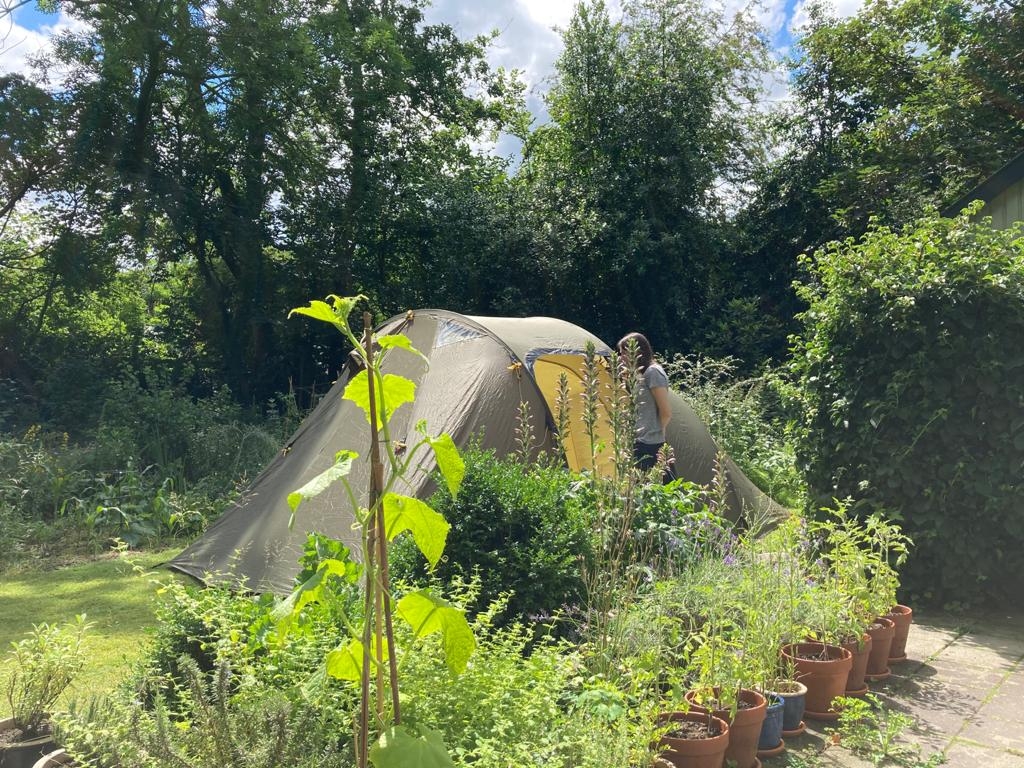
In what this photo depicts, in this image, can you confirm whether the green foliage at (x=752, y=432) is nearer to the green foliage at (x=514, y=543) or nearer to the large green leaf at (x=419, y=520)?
the green foliage at (x=514, y=543)

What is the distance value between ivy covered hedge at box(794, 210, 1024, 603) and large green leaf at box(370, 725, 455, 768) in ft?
12.8

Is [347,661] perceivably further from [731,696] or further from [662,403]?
[662,403]

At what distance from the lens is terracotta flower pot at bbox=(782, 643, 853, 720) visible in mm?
3135

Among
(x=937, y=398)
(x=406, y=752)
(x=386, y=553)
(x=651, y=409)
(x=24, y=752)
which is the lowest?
(x=24, y=752)

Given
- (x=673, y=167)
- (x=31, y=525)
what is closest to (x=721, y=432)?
(x=673, y=167)

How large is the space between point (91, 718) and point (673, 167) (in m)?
11.6

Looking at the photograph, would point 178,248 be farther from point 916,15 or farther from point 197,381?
point 916,15

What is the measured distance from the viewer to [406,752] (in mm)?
1363

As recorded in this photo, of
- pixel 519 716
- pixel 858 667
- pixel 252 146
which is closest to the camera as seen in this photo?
pixel 519 716

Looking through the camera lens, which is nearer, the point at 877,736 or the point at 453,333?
the point at 877,736

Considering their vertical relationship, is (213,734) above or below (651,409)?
below

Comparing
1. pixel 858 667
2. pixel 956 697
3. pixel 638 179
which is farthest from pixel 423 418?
pixel 638 179

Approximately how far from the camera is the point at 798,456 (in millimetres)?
5246

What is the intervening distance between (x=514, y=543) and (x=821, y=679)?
1.35m
